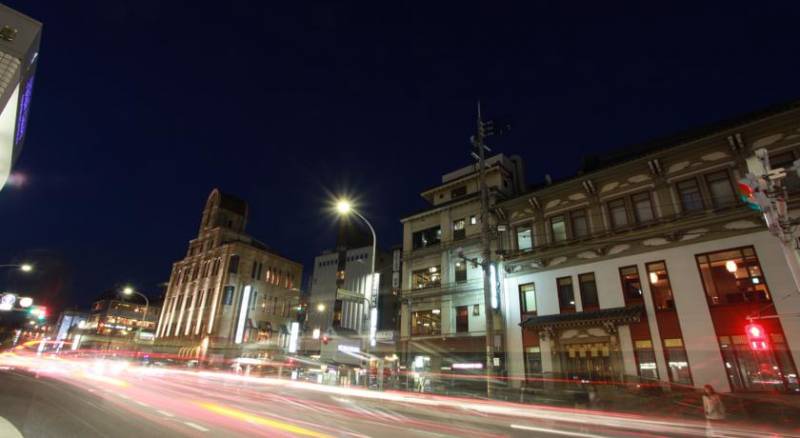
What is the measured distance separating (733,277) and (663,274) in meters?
2.94

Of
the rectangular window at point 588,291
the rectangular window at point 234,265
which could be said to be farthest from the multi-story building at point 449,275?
the rectangular window at point 234,265

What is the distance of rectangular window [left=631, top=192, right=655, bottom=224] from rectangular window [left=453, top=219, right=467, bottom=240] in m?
12.3

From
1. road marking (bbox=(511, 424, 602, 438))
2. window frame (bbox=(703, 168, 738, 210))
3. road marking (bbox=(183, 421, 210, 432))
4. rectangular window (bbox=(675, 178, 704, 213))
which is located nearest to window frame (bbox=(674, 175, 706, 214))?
rectangular window (bbox=(675, 178, 704, 213))

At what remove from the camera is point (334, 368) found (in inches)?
1526

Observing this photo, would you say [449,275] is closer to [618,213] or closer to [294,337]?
[618,213]

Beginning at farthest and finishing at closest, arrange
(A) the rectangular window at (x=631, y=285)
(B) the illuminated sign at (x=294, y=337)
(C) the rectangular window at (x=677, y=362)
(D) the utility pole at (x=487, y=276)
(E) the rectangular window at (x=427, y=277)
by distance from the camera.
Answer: (B) the illuminated sign at (x=294, y=337) < (E) the rectangular window at (x=427, y=277) < (A) the rectangular window at (x=631, y=285) < (D) the utility pole at (x=487, y=276) < (C) the rectangular window at (x=677, y=362)

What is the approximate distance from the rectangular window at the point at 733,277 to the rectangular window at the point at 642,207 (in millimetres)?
3389

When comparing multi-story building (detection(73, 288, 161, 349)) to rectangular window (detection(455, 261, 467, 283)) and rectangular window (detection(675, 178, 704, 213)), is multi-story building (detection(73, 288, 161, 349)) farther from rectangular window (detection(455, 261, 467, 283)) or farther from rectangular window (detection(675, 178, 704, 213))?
rectangular window (detection(675, 178, 704, 213))

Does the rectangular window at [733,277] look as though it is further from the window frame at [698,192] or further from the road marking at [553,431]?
the road marking at [553,431]

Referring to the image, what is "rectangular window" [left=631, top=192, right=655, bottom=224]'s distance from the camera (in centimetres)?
2242

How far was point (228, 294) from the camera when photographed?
68188 millimetres

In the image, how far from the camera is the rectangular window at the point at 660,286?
67.5 feet

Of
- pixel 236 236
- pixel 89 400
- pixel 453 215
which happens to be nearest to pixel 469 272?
pixel 453 215

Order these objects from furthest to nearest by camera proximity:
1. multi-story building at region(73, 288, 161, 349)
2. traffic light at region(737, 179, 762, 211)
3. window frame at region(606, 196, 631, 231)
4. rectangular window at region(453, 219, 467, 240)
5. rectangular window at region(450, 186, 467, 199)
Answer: multi-story building at region(73, 288, 161, 349) < rectangular window at region(450, 186, 467, 199) < rectangular window at region(453, 219, 467, 240) < window frame at region(606, 196, 631, 231) < traffic light at region(737, 179, 762, 211)
